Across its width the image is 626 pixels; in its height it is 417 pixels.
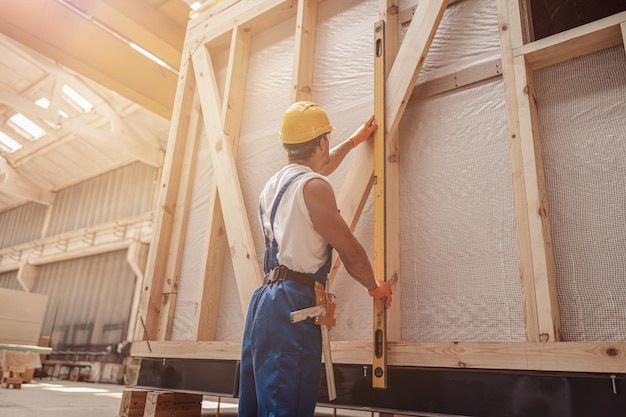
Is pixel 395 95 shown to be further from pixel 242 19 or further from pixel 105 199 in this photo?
pixel 105 199

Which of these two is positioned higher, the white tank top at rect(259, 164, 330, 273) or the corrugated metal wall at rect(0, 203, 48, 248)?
the corrugated metal wall at rect(0, 203, 48, 248)

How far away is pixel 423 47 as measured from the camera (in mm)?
2859

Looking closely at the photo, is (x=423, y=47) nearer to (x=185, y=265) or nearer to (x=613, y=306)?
(x=613, y=306)

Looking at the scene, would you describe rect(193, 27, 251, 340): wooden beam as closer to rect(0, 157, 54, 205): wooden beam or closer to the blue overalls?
the blue overalls

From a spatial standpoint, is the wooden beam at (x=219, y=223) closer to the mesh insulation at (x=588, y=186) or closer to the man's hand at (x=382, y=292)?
the man's hand at (x=382, y=292)

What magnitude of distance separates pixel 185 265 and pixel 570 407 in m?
2.90

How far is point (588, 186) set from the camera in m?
2.29

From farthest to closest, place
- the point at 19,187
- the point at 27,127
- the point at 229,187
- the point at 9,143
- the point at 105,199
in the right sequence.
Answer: the point at 19,187 < the point at 9,143 < the point at 105,199 < the point at 27,127 < the point at 229,187

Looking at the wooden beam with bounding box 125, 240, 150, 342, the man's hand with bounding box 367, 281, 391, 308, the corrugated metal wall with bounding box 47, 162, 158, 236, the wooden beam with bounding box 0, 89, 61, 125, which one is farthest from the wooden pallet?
the corrugated metal wall with bounding box 47, 162, 158, 236

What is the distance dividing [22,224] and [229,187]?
19.0m

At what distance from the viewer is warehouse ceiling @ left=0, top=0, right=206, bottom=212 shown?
5.68m

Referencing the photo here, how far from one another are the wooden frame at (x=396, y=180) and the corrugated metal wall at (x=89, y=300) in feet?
34.4

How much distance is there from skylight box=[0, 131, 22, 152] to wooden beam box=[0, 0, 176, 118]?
1131 centimetres

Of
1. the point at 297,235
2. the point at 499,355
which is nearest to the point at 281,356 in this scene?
the point at 297,235
